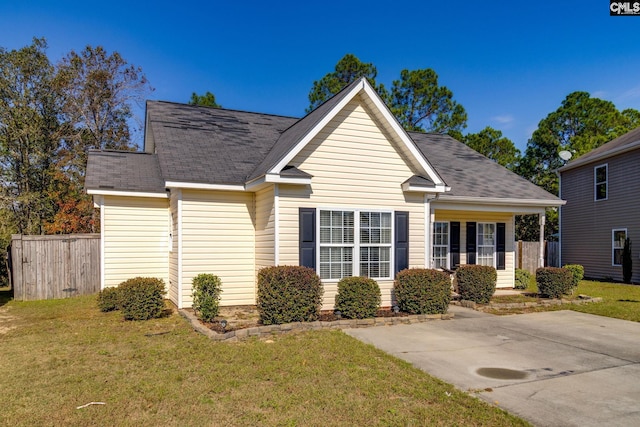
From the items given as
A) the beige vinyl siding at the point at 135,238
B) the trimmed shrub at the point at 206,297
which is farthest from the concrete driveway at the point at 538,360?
the beige vinyl siding at the point at 135,238

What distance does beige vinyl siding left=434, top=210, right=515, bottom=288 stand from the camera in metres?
13.7

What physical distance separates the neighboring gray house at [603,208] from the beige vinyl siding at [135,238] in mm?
17974

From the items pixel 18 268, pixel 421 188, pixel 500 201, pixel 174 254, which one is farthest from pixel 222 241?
pixel 500 201

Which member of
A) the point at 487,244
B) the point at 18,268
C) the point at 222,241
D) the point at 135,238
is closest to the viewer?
the point at 222,241

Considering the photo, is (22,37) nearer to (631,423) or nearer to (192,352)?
(192,352)

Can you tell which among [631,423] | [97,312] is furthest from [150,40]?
[631,423]

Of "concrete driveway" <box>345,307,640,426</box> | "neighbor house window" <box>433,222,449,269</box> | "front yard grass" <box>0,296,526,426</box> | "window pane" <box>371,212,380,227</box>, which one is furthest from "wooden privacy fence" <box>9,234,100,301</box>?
"neighbor house window" <box>433,222,449,269</box>

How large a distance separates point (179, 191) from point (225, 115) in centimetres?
539

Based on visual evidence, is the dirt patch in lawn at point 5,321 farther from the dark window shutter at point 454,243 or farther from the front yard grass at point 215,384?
the dark window shutter at point 454,243

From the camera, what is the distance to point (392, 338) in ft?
24.7

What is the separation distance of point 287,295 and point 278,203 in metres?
2.21

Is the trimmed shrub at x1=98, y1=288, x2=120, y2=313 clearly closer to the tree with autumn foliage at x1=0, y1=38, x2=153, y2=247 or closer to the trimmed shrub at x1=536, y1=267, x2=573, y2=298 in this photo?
the trimmed shrub at x1=536, y1=267, x2=573, y2=298

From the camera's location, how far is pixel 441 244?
13.6 m

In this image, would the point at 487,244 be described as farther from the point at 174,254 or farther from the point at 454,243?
the point at 174,254
